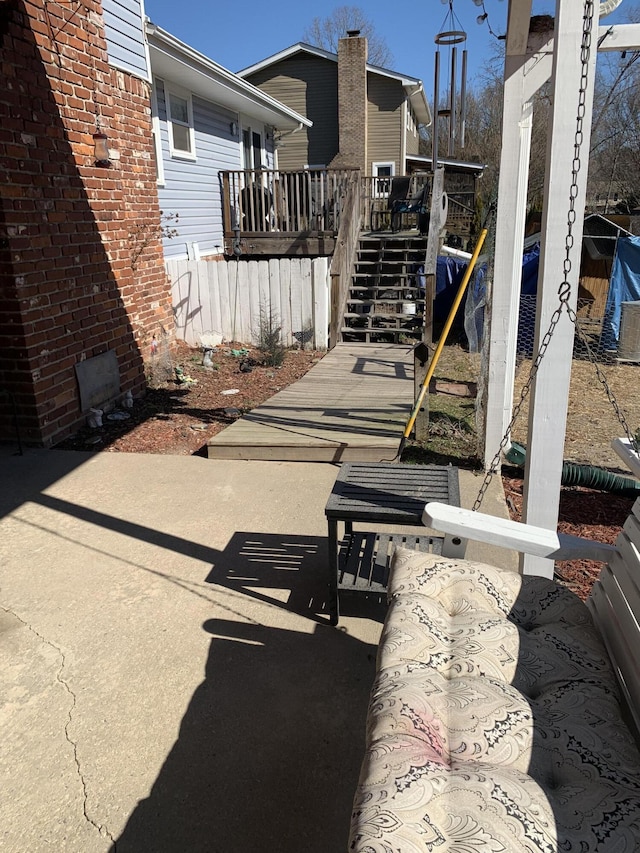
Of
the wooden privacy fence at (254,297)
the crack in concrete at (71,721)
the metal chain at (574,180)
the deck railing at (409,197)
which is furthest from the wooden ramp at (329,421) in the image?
the deck railing at (409,197)

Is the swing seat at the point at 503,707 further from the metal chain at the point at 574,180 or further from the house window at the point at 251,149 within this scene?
the house window at the point at 251,149

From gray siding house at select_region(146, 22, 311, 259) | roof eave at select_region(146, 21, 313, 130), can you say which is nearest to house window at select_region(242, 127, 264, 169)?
gray siding house at select_region(146, 22, 311, 259)

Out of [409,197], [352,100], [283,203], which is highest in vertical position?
[352,100]

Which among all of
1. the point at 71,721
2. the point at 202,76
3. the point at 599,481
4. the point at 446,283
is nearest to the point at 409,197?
the point at 446,283

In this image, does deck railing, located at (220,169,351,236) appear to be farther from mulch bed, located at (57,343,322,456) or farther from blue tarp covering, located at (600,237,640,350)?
blue tarp covering, located at (600,237,640,350)

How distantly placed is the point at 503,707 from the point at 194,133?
11411 mm

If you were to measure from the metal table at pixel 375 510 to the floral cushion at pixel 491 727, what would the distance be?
1.61 feet

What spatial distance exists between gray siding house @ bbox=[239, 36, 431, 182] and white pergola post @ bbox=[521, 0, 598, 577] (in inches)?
735

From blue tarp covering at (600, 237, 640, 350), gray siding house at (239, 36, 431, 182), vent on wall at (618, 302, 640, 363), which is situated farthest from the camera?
gray siding house at (239, 36, 431, 182)

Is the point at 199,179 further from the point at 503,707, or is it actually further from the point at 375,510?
the point at 503,707

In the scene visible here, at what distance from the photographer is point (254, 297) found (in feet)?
31.0

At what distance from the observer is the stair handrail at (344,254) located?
9383 millimetres

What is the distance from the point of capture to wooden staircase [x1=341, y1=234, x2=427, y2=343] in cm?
992

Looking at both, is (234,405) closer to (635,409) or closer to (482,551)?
(482,551)
